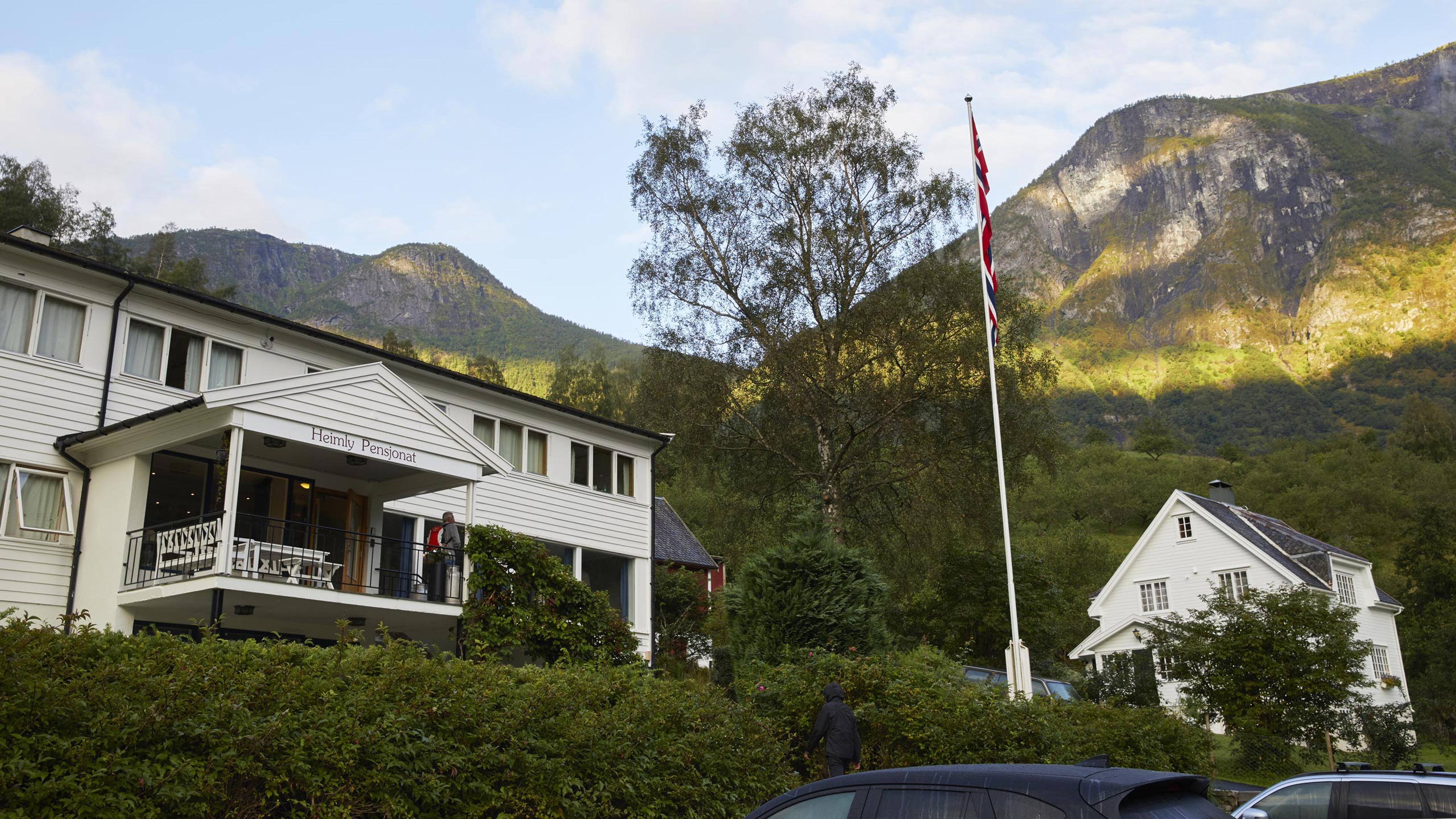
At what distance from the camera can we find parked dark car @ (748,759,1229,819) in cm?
486

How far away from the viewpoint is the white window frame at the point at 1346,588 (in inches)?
1556

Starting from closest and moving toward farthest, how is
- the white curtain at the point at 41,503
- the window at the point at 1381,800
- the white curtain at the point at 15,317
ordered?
the window at the point at 1381,800 → the white curtain at the point at 41,503 → the white curtain at the point at 15,317

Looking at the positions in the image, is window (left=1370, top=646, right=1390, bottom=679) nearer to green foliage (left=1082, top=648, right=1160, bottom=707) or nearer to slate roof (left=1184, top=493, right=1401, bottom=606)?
slate roof (left=1184, top=493, right=1401, bottom=606)

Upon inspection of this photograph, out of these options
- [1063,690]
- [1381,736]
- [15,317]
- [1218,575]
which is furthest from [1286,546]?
[15,317]

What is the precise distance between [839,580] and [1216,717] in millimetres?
11560

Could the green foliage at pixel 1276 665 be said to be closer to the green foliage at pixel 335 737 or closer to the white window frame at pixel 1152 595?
the green foliage at pixel 335 737

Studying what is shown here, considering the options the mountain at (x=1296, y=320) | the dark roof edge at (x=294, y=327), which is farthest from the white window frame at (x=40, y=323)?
the mountain at (x=1296, y=320)

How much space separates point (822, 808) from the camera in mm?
5742

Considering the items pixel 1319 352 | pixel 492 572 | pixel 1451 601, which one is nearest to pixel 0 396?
pixel 492 572

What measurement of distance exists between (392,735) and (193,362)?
42.2ft

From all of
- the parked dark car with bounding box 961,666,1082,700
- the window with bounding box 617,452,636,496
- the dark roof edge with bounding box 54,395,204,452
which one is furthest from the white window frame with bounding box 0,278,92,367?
the parked dark car with bounding box 961,666,1082,700

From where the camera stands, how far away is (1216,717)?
23.5 m

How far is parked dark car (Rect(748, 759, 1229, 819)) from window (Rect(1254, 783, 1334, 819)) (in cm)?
489

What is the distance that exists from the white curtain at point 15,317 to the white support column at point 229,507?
3.97m
